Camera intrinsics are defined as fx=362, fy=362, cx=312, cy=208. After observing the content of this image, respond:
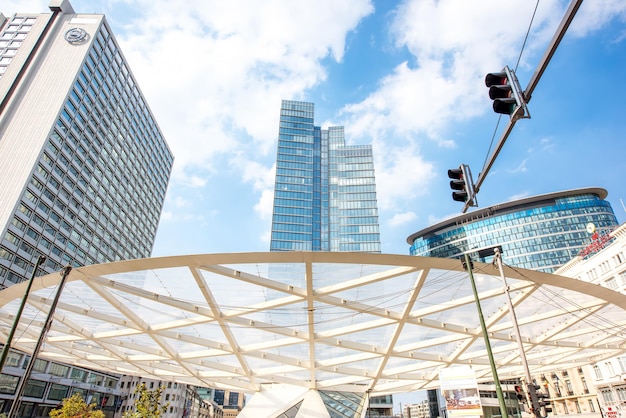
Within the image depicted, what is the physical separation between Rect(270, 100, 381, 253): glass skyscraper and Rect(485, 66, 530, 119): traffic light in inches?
4011

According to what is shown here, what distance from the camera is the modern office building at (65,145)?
6003 centimetres

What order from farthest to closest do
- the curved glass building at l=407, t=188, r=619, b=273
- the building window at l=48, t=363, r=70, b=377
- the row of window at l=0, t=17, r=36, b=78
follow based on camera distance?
the curved glass building at l=407, t=188, r=619, b=273 → the row of window at l=0, t=17, r=36, b=78 → the building window at l=48, t=363, r=70, b=377

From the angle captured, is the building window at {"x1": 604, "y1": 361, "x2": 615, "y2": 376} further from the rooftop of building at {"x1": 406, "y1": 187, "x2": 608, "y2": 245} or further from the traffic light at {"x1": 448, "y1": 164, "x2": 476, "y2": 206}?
the rooftop of building at {"x1": 406, "y1": 187, "x2": 608, "y2": 245}

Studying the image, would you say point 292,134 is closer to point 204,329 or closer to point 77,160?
point 77,160

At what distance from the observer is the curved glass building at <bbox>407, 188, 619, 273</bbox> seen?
11606 cm

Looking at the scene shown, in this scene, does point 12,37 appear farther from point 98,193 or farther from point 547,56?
point 547,56

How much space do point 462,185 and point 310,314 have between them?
44.3 feet

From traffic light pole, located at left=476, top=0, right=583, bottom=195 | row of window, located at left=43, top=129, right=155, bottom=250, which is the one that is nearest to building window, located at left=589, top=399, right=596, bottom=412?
traffic light pole, located at left=476, top=0, right=583, bottom=195

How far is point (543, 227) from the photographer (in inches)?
4764

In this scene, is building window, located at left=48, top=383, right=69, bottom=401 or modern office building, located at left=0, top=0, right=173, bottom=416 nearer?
modern office building, located at left=0, top=0, right=173, bottom=416

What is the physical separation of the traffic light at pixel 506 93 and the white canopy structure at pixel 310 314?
10.1 m

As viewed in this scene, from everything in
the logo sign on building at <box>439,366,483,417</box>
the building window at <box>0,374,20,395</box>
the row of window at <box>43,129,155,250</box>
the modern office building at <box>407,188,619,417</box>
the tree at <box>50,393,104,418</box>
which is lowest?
the tree at <box>50,393,104,418</box>

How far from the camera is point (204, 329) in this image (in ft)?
77.5

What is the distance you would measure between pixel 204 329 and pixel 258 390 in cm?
1503
